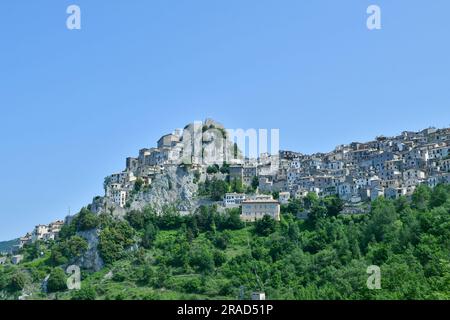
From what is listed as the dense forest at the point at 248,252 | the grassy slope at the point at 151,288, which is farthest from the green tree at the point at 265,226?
the grassy slope at the point at 151,288

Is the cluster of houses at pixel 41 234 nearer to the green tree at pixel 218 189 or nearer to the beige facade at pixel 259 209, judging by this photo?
the green tree at pixel 218 189

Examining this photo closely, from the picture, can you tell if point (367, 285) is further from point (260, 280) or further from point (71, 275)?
point (71, 275)

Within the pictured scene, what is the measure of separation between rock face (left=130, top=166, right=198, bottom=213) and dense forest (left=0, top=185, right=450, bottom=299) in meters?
1.84

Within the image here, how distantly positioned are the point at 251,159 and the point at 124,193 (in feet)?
45.2

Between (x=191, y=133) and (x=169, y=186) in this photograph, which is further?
(x=191, y=133)

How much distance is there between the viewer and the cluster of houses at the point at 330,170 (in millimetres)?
50781

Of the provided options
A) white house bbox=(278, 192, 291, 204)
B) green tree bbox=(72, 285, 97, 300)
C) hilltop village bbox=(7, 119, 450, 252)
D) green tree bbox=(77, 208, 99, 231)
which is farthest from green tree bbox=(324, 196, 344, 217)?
green tree bbox=(77, 208, 99, 231)

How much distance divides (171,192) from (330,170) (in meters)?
15.1

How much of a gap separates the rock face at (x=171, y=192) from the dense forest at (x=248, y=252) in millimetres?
1844

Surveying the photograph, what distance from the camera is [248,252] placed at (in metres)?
43.7

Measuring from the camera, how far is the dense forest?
3288 cm

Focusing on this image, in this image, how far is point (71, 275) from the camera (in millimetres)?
47031
